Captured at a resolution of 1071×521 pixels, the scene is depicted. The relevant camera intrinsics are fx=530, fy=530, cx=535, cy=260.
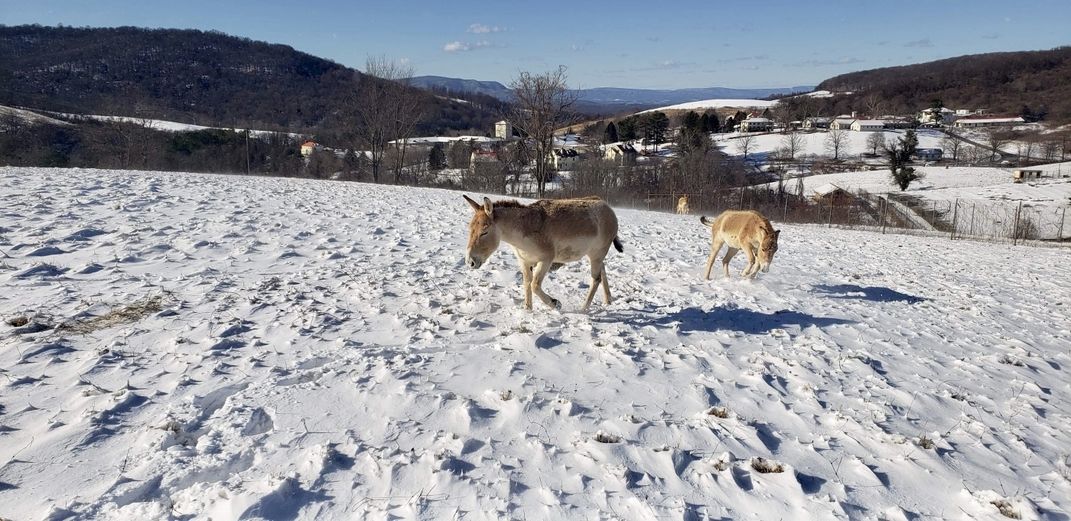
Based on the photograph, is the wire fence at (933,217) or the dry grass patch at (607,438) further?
the wire fence at (933,217)

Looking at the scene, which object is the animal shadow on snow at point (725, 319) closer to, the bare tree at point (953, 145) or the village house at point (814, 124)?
the bare tree at point (953, 145)

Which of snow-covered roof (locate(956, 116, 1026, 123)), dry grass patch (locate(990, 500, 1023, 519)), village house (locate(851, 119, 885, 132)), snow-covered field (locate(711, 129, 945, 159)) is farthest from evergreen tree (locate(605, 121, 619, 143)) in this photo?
dry grass patch (locate(990, 500, 1023, 519))

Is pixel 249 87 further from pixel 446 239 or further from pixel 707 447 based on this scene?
pixel 707 447

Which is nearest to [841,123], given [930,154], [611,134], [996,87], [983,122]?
[983,122]

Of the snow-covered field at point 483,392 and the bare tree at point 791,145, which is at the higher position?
the bare tree at point 791,145

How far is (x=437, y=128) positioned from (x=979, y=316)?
136429 millimetres

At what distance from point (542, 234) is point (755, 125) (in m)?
146

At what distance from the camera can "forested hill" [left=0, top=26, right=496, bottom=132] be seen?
99625 mm

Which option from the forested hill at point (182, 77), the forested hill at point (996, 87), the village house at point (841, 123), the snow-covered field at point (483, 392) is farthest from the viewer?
the forested hill at point (996, 87)

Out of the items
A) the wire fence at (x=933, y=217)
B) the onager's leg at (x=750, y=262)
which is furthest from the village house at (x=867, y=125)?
the onager's leg at (x=750, y=262)

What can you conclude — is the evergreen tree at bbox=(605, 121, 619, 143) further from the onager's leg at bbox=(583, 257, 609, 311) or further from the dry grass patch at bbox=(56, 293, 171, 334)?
the dry grass patch at bbox=(56, 293, 171, 334)

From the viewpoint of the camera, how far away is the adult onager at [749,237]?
10164 mm

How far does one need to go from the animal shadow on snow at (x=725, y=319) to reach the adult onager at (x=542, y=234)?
2.86 ft

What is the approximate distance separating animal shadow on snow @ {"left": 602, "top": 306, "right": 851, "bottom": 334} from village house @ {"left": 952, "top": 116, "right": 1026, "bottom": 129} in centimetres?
15677
